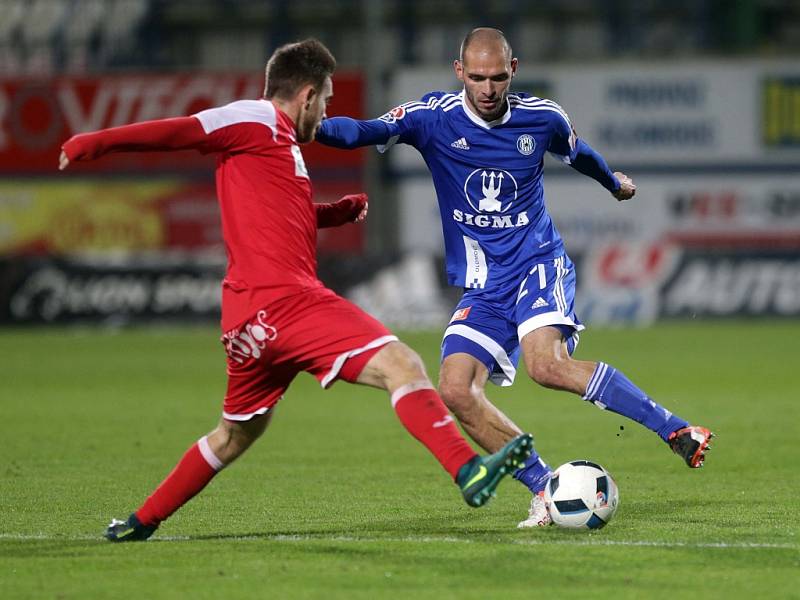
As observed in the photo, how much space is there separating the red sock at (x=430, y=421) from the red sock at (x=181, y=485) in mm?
969

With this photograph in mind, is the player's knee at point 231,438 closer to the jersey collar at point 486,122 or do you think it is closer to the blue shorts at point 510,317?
the blue shorts at point 510,317

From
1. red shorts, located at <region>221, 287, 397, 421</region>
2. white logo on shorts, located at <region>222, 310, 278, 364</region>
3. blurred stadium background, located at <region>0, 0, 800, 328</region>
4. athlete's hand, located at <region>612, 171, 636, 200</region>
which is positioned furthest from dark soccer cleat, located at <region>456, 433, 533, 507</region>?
blurred stadium background, located at <region>0, 0, 800, 328</region>

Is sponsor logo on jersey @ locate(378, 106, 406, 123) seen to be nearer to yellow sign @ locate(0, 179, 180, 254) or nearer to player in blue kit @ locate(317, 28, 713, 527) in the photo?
player in blue kit @ locate(317, 28, 713, 527)

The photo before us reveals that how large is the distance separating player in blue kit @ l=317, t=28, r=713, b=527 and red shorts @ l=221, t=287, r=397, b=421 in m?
1.11

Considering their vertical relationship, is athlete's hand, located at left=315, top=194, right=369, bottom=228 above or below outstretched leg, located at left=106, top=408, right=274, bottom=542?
above

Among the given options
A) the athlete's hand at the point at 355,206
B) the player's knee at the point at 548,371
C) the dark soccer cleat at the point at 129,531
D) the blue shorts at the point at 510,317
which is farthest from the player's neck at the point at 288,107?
the dark soccer cleat at the point at 129,531

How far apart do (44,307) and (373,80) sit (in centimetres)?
725

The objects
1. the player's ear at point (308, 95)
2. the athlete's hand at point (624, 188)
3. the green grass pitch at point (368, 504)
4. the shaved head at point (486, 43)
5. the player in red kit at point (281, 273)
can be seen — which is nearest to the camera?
the green grass pitch at point (368, 504)

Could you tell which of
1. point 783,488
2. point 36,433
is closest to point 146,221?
point 36,433

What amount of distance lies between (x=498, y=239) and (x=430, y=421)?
66.6 inches

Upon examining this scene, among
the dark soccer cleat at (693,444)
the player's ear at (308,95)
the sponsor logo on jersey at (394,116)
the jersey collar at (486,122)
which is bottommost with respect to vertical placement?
the dark soccer cleat at (693,444)

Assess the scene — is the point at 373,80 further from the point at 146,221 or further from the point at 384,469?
the point at 384,469

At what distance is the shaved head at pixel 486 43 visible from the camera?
649 cm

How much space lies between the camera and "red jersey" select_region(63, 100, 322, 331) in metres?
5.49
